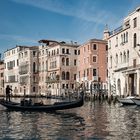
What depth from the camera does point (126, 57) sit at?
38156 mm

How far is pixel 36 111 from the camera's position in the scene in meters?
25.2

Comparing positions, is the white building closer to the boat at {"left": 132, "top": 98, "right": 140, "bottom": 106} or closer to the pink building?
the boat at {"left": 132, "top": 98, "right": 140, "bottom": 106}

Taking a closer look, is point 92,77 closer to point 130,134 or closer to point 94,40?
point 94,40

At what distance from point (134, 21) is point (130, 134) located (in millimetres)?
23853

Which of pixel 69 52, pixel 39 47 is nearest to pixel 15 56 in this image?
pixel 39 47

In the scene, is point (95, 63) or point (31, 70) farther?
point (31, 70)

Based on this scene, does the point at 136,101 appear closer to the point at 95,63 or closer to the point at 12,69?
the point at 95,63

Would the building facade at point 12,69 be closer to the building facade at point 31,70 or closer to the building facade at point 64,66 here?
the building facade at point 31,70

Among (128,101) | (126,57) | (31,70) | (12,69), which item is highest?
(12,69)

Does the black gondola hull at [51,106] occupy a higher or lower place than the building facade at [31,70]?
lower

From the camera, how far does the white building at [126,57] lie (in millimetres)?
35344

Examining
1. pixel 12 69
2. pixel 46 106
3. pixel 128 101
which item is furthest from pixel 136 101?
pixel 12 69

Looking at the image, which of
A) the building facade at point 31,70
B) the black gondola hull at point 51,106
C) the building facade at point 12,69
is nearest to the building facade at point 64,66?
the building facade at point 31,70

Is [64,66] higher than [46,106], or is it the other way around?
[64,66]
